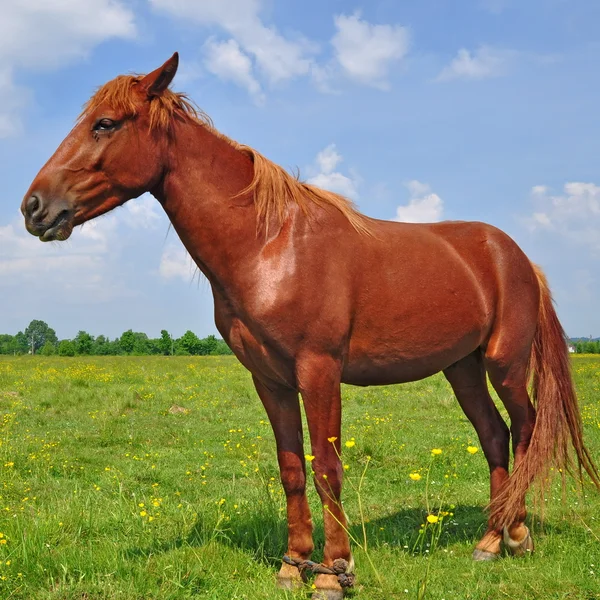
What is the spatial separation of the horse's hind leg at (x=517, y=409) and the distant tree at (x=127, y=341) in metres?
95.9

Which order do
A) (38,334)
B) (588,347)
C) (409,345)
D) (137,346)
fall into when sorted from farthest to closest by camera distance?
1. (38,334)
2. (137,346)
3. (588,347)
4. (409,345)

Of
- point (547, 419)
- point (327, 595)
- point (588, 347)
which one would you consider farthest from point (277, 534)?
point (588, 347)

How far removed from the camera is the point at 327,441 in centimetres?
352

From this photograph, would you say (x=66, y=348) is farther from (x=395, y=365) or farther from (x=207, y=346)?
(x=395, y=365)

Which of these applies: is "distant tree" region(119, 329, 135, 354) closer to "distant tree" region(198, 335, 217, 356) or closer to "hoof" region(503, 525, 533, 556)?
"distant tree" region(198, 335, 217, 356)

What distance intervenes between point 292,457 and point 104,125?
2.39m

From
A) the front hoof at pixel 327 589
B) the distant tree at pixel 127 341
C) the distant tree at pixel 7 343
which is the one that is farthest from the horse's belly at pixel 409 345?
the distant tree at pixel 7 343

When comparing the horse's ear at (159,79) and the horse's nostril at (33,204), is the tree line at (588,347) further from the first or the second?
the horse's nostril at (33,204)

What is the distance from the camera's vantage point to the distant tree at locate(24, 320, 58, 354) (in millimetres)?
149750

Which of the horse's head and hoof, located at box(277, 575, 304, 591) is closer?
the horse's head

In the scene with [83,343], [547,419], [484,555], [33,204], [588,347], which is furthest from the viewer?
[83,343]

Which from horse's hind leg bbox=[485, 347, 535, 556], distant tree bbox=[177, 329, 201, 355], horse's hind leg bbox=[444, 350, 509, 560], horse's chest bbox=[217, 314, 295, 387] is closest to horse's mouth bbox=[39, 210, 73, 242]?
horse's chest bbox=[217, 314, 295, 387]

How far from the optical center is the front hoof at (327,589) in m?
3.52

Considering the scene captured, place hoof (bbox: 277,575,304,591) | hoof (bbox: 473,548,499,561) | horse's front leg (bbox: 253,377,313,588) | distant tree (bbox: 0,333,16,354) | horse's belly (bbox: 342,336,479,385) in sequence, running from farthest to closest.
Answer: distant tree (bbox: 0,333,16,354), hoof (bbox: 473,548,499,561), horse's front leg (bbox: 253,377,313,588), horse's belly (bbox: 342,336,479,385), hoof (bbox: 277,575,304,591)
